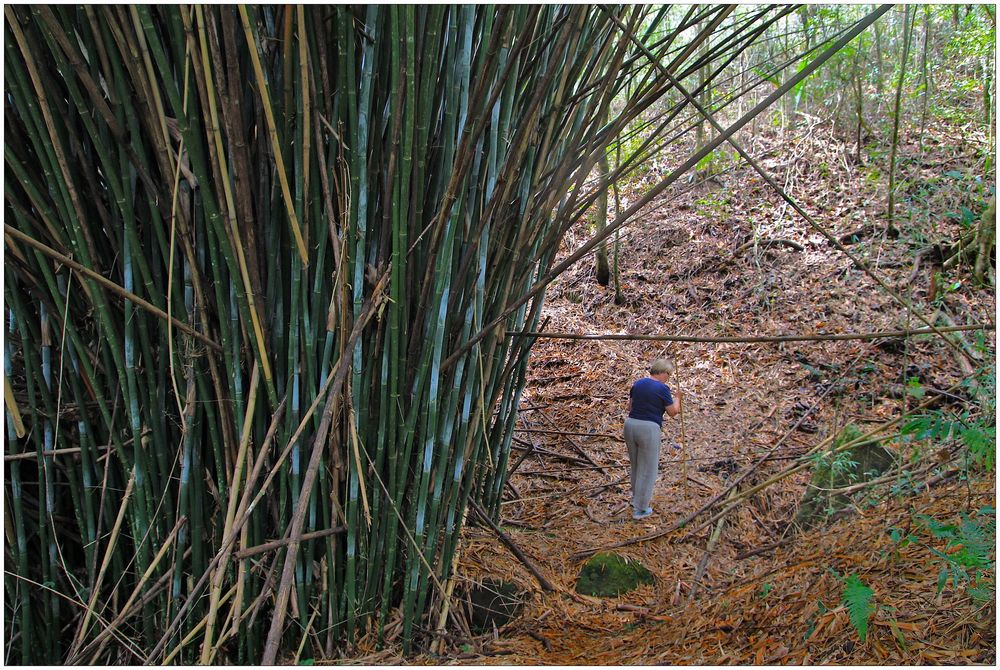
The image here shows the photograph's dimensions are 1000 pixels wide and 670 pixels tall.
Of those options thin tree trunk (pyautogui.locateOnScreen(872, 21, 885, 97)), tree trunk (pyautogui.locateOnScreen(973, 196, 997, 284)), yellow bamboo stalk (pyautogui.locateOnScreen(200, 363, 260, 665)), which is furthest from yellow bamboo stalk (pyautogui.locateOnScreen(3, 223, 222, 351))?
thin tree trunk (pyautogui.locateOnScreen(872, 21, 885, 97))

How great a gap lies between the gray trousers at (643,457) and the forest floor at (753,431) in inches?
4.3

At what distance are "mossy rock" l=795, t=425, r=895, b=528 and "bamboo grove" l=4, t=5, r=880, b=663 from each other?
183cm

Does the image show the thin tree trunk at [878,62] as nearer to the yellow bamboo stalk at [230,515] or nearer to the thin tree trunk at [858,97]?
the thin tree trunk at [858,97]

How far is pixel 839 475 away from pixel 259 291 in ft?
8.51

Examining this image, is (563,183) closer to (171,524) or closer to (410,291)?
(410,291)

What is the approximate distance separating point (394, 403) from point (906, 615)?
1476 mm

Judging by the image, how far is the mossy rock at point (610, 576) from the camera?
229 centimetres

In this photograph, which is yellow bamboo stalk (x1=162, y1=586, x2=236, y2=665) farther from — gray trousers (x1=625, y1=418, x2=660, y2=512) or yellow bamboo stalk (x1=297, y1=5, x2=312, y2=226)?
gray trousers (x1=625, y1=418, x2=660, y2=512)

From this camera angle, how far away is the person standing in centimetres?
303

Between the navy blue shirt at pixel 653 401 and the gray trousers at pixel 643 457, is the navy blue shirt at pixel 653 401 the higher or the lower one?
the higher one

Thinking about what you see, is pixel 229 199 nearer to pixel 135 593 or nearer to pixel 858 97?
pixel 135 593

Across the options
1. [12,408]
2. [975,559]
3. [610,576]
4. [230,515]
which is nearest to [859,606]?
[975,559]

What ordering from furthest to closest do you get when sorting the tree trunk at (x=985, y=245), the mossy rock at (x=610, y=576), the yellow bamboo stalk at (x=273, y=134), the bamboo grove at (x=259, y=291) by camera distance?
1. the tree trunk at (x=985, y=245)
2. the mossy rock at (x=610, y=576)
3. the bamboo grove at (x=259, y=291)
4. the yellow bamboo stalk at (x=273, y=134)

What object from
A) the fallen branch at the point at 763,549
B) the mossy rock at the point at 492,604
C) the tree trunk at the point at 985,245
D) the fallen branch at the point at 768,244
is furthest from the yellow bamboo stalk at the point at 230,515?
the fallen branch at the point at 768,244
